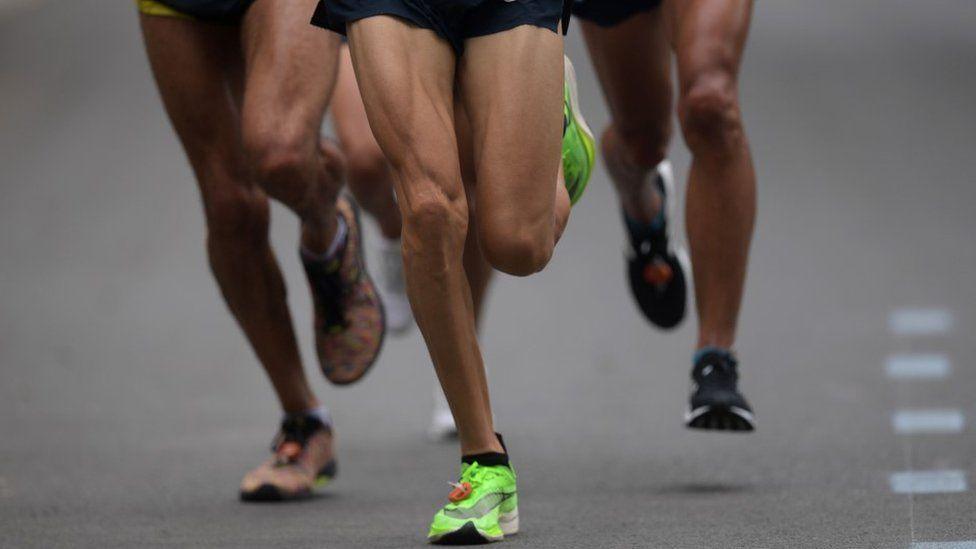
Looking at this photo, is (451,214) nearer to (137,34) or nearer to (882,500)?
(882,500)

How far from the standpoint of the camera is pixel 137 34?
20.7m

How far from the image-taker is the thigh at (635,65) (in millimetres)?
5949

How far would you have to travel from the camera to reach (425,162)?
3.99 meters

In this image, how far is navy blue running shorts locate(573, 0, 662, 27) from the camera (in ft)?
19.1

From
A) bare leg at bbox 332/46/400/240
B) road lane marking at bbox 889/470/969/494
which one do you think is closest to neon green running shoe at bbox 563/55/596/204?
road lane marking at bbox 889/470/969/494

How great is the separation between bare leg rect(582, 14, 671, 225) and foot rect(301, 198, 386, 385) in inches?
44.2

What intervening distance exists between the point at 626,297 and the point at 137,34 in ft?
39.3

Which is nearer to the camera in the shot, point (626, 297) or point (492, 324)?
point (492, 324)

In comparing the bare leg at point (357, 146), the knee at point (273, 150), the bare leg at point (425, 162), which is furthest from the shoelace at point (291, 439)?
the bare leg at point (425, 162)

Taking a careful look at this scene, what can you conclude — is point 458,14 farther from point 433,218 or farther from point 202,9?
point 202,9

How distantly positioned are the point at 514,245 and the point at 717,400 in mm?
1167

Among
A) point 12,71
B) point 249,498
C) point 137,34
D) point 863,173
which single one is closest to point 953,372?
point 249,498

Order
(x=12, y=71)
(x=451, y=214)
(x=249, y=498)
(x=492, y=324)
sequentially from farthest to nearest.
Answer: (x=12, y=71)
(x=492, y=324)
(x=249, y=498)
(x=451, y=214)

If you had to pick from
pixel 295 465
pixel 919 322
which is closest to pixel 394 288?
pixel 295 465
